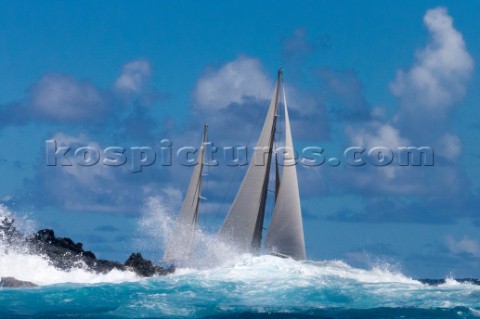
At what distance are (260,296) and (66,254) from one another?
23822 mm

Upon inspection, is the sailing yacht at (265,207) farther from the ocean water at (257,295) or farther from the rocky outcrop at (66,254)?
the rocky outcrop at (66,254)

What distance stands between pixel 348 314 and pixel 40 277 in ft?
85.4

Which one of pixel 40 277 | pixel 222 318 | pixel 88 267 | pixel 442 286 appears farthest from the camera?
pixel 88 267

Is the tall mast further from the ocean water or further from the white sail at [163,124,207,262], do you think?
the white sail at [163,124,207,262]

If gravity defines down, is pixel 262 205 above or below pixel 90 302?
above

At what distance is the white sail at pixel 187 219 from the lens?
6625 centimetres

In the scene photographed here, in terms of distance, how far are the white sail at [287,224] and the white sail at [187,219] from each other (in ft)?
46.3

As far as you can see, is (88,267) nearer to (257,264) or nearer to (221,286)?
(257,264)

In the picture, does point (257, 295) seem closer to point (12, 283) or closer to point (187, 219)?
point (12, 283)

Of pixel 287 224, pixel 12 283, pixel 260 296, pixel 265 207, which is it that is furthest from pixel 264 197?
pixel 12 283

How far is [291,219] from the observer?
175ft

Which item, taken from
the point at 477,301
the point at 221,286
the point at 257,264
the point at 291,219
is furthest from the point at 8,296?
the point at 477,301

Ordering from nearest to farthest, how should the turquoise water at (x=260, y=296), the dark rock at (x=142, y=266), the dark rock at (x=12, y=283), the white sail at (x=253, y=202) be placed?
the turquoise water at (x=260, y=296)
the dark rock at (x=12, y=283)
the white sail at (x=253, y=202)
the dark rock at (x=142, y=266)

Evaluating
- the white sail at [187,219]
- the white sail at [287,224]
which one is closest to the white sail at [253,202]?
the white sail at [287,224]
